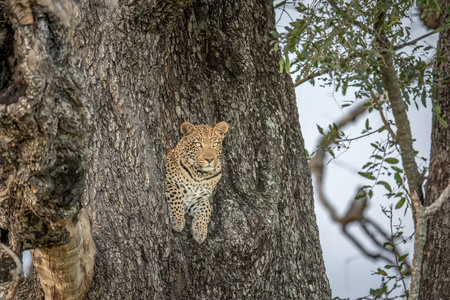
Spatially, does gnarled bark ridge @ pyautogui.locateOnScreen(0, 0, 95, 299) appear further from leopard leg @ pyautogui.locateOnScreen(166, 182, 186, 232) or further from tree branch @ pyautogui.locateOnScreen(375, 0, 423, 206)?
tree branch @ pyautogui.locateOnScreen(375, 0, 423, 206)

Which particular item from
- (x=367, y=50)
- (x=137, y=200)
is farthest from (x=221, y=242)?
(x=367, y=50)

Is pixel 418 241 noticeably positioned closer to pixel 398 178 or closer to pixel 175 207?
pixel 175 207

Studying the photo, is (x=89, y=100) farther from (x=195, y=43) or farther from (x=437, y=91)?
(x=437, y=91)

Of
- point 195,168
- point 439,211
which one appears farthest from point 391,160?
point 195,168

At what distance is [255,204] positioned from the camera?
13.8ft

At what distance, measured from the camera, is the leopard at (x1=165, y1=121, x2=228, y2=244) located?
4.10m

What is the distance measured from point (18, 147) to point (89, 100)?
13.9 inches

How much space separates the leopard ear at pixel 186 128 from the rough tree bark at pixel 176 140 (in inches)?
6.6

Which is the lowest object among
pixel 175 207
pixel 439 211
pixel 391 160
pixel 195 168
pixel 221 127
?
pixel 175 207

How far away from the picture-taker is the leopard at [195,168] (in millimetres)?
4098

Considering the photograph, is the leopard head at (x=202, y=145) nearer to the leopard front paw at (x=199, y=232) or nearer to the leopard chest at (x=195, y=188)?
the leopard chest at (x=195, y=188)

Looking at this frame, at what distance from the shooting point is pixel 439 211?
5.42 meters

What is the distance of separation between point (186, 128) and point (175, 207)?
55 cm

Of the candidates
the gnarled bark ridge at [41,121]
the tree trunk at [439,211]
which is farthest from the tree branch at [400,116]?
the gnarled bark ridge at [41,121]
